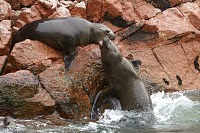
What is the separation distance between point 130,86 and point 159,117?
0.90m

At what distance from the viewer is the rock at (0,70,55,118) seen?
6911 mm

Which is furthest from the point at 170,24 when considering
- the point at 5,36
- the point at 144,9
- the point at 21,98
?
the point at 21,98

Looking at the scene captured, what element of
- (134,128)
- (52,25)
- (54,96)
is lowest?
(134,128)

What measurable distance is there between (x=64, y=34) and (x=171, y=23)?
3439 mm

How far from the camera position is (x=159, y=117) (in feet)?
24.8

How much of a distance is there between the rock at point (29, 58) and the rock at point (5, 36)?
1.51 feet

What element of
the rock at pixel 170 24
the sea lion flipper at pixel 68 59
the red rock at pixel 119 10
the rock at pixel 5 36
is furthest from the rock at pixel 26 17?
the rock at pixel 170 24

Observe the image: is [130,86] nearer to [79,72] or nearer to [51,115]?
[79,72]

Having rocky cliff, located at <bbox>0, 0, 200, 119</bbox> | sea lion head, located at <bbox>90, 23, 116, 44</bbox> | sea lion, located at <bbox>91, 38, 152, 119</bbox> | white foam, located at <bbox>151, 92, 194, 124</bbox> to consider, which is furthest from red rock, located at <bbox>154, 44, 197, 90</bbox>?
sea lion, located at <bbox>91, 38, 152, 119</bbox>

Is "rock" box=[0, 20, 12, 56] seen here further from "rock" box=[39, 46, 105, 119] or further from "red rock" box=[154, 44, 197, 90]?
"red rock" box=[154, 44, 197, 90]

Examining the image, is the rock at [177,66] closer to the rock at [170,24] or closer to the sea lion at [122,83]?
the rock at [170,24]

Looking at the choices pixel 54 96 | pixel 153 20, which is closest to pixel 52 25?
pixel 54 96

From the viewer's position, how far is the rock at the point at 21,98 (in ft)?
22.7

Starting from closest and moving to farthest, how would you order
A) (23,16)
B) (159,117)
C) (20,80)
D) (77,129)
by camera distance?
(77,129) → (20,80) → (159,117) → (23,16)
